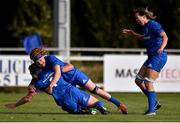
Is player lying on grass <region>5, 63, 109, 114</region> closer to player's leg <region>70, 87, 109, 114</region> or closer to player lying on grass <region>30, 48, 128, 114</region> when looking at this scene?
player's leg <region>70, 87, 109, 114</region>

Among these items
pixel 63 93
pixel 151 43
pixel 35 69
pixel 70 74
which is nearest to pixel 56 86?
pixel 63 93

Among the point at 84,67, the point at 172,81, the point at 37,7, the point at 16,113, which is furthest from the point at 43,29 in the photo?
the point at 16,113

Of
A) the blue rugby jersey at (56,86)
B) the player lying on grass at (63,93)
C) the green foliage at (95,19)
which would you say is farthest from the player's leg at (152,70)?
the green foliage at (95,19)

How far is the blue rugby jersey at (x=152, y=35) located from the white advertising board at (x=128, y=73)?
8997mm

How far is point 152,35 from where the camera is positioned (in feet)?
52.5

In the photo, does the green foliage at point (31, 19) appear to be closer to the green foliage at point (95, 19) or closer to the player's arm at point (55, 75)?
the green foliage at point (95, 19)

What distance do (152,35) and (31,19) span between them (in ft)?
66.4

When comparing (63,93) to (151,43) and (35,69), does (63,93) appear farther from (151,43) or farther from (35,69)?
(151,43)

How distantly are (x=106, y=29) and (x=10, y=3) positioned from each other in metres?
4.11

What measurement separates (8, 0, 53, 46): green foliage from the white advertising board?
1099 centimetres

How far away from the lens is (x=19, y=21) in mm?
36000

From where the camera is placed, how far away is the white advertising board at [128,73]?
25016 millimetres

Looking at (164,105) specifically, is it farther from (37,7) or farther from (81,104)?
(37,7)

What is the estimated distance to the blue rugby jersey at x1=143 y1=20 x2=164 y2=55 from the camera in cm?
1591
